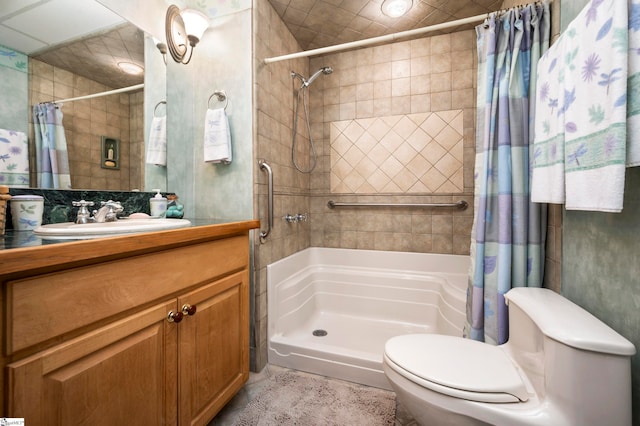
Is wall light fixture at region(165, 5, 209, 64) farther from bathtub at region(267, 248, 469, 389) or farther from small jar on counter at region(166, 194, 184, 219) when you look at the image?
bathtub at region(267, 248, 469, 389)

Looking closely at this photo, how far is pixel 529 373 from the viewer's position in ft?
3.15

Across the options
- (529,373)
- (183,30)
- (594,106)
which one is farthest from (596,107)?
(183,30)

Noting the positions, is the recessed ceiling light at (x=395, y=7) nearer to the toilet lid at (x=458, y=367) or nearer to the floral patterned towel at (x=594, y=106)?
the floral patterned towel at (x=594, y=106)

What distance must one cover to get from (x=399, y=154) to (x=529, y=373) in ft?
5.73

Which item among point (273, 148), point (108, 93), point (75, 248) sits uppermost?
point (108, 93)

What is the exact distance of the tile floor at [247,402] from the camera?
1.32m

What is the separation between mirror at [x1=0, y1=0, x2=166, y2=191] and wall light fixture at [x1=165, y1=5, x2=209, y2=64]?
0.12 m

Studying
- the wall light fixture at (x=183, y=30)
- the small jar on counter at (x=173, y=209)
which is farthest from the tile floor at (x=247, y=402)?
the wall light fixture at (x=183, y=30)

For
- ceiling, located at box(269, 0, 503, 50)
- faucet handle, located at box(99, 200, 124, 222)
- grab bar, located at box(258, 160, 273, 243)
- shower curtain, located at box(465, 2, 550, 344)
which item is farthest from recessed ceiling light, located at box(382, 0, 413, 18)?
faucet handle, located at box(99, 200, 124, 222)

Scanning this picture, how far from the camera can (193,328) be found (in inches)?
41.9

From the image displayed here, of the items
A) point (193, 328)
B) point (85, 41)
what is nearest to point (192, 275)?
point (193, 328)

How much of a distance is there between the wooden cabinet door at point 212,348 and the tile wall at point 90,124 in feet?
2.60

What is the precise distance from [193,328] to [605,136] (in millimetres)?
1414

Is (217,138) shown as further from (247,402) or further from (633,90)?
(633,90)
